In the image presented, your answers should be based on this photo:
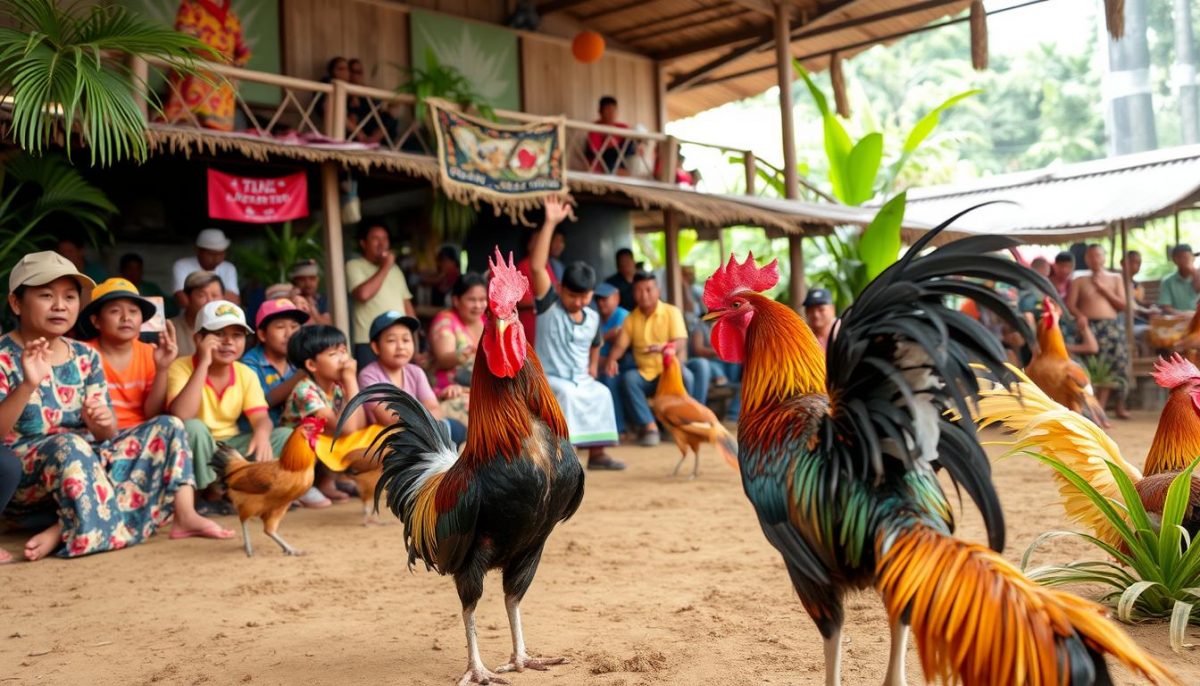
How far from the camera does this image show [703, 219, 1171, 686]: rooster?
6.91ft

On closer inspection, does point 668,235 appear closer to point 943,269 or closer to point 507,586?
point 507,586

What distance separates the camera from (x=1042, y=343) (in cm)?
855

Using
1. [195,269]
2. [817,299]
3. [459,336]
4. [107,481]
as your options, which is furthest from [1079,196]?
[107,481]

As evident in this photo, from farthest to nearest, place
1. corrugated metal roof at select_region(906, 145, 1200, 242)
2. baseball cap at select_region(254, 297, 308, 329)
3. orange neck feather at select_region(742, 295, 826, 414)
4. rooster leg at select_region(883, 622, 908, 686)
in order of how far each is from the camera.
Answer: corrugated metal roof at select_region(906, 145, 1200, 242), baseball cap at select_region(254, 297, 308, 329), orange neck feather at select_region(742, 295, 826, 414), rooster leg at select_region(883, 622, 908, 686)

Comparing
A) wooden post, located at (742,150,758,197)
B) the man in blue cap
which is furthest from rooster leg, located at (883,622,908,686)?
wooden post, located at (742,150,758,197)

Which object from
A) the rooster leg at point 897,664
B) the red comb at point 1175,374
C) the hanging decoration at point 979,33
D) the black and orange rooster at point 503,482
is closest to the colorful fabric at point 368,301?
the black and orange rooster at point 503,482

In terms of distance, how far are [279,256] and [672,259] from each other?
4794 mm

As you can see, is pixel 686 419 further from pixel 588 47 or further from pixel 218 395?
pixel 588 47

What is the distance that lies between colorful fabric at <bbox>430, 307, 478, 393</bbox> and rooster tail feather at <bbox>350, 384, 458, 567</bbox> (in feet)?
11.5

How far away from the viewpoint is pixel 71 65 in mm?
5211

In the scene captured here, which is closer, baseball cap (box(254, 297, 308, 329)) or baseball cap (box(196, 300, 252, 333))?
baseball cap (box(196, 300, 252, 333))

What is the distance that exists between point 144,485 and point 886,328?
4703 mm

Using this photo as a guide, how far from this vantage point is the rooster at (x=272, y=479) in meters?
5.23

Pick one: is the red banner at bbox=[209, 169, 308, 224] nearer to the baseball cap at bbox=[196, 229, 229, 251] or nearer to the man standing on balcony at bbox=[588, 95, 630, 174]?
the baseball cap at bbox=[196, 229, 229, 251]
